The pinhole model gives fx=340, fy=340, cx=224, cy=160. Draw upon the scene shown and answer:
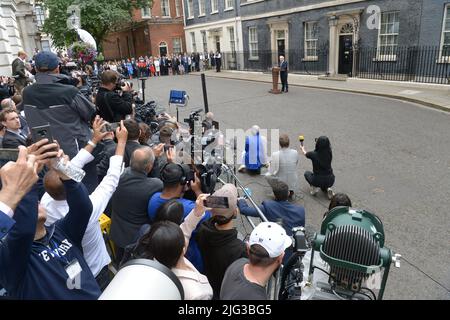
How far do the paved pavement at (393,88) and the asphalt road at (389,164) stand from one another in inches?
19.4

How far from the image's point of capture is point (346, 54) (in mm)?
17734

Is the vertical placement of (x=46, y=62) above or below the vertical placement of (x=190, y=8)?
below

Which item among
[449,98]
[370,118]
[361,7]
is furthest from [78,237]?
[361,7]

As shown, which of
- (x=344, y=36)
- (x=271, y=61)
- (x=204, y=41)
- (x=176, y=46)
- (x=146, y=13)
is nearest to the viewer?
(x=344, y=36)

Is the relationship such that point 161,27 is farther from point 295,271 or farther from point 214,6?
point 295,271

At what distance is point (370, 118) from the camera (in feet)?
33.9

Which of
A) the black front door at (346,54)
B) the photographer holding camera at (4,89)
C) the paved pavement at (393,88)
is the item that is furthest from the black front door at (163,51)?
the photographer holding camera at (4,89)

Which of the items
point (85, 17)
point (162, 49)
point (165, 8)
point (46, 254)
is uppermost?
point (165, 8)

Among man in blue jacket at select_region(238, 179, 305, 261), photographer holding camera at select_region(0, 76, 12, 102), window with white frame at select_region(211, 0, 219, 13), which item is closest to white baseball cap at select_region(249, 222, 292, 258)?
man in blue jacket at select_region(238, 179, 305, 261)

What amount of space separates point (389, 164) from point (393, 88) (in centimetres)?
896

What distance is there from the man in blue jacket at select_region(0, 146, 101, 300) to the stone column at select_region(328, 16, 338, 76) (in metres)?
18.2

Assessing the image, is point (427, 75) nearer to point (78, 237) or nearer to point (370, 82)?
point (370, 82)

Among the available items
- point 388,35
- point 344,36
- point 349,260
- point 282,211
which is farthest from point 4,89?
point 344,36
